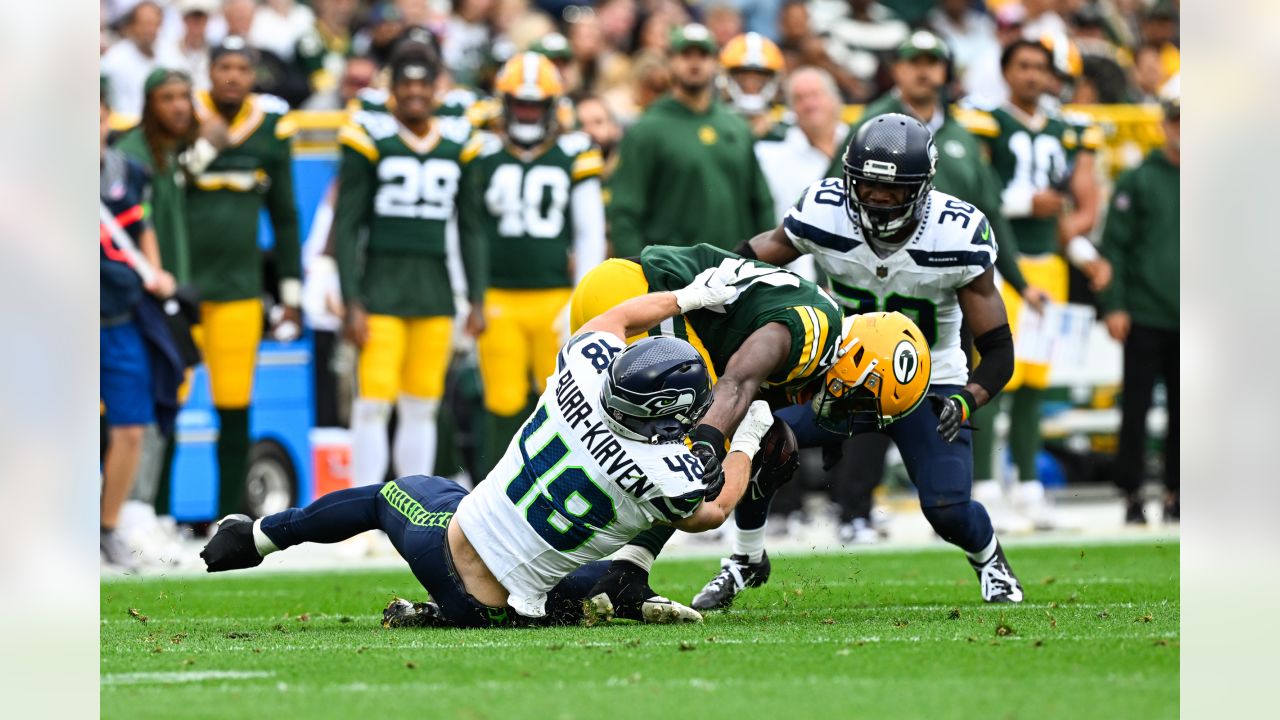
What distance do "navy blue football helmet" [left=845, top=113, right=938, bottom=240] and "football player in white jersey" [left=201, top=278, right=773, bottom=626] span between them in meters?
0.65

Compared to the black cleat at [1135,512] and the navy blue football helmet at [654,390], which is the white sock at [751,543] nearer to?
the navy blue football helmet at [654,390]

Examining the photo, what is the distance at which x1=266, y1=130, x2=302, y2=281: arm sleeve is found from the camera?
10.8m

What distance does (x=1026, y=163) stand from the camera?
11117 millimetres

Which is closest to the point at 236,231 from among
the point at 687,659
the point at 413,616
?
the point at 413,616

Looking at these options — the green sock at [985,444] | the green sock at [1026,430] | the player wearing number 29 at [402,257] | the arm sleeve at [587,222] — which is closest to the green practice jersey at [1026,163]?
the green sock at [1026,430]

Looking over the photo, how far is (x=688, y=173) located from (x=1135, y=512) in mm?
3146

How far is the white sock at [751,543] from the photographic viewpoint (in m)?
7.29

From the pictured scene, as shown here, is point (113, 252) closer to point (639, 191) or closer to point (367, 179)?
point (367, 179)

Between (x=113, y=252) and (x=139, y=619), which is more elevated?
(x=113, y=252)

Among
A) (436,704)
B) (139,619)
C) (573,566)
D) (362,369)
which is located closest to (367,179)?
(362,369)

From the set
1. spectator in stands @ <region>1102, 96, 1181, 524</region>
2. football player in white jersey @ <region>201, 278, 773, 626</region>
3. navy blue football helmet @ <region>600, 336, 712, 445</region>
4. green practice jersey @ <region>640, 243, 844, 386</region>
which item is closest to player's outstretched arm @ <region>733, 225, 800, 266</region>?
green practice jersey @ <region>640, 243, 844, 386</region>

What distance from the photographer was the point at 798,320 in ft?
21.1
